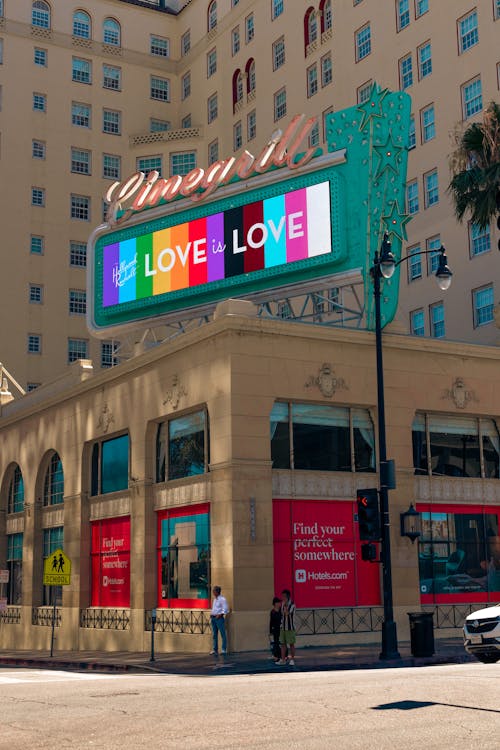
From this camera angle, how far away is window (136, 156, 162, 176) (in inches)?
2798

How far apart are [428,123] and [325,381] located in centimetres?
2353

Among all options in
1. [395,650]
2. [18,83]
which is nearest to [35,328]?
[18,83]

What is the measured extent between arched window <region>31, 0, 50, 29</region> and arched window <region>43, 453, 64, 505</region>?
4069 cm

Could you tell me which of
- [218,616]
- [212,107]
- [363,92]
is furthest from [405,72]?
[218,616]

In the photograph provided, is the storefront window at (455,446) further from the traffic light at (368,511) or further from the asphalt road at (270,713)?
the asphalt road at (270,713)

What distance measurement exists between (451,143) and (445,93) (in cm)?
274

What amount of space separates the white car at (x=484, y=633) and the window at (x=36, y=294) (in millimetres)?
49765

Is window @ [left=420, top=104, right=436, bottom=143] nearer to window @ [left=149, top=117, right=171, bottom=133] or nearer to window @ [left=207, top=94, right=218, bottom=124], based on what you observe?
window @ [left=207, top=94, right=218, bottom=124]

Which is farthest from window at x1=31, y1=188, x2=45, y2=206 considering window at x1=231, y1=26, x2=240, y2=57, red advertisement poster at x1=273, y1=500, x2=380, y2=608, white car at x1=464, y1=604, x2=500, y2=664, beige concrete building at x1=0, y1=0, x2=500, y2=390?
white car at x1=464, y1=604, x2=500, y2=664

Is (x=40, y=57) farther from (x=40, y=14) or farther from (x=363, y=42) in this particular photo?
(x=363, y=42)

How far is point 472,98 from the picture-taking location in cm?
4788

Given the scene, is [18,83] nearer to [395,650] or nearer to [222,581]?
[222,581]

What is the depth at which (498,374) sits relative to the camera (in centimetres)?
3531

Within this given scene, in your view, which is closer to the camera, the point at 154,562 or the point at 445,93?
the point at 154,562
